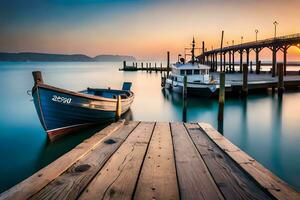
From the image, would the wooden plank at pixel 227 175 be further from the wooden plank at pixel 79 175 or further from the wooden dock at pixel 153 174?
the wooden plank at pixel 79 175

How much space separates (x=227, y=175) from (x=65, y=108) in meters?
9.91

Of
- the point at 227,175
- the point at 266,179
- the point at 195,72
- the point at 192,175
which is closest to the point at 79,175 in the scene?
the point at 192,175

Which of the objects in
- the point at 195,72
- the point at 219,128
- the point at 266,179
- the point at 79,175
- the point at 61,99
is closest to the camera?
the point at 266,179

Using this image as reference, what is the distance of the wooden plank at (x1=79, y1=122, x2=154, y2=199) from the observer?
229cm

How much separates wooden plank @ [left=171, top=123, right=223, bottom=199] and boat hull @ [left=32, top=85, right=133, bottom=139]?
8.29 meters

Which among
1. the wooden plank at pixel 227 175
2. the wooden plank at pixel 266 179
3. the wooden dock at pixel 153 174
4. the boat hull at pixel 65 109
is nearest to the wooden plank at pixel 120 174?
the wooden dock at pixel 153 174

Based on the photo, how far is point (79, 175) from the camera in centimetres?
267

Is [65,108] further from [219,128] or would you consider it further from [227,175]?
[227,175]

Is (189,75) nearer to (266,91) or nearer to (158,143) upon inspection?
(266,91)

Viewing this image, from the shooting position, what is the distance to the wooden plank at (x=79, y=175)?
90.0 inches

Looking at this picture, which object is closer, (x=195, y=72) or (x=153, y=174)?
(x=153, y=174)

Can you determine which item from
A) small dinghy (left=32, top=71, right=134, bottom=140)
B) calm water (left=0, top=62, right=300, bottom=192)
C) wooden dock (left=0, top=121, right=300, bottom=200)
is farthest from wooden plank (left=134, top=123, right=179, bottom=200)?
small dinghy (left=32, top=71, right=134, bottom=140)

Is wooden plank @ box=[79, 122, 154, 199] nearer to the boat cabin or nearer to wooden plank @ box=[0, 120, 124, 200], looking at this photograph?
wooden plank @ box=[0, 120, 124, 200]

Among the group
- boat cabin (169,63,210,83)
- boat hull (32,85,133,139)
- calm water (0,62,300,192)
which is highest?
boat cabin (169,63,210,83)
